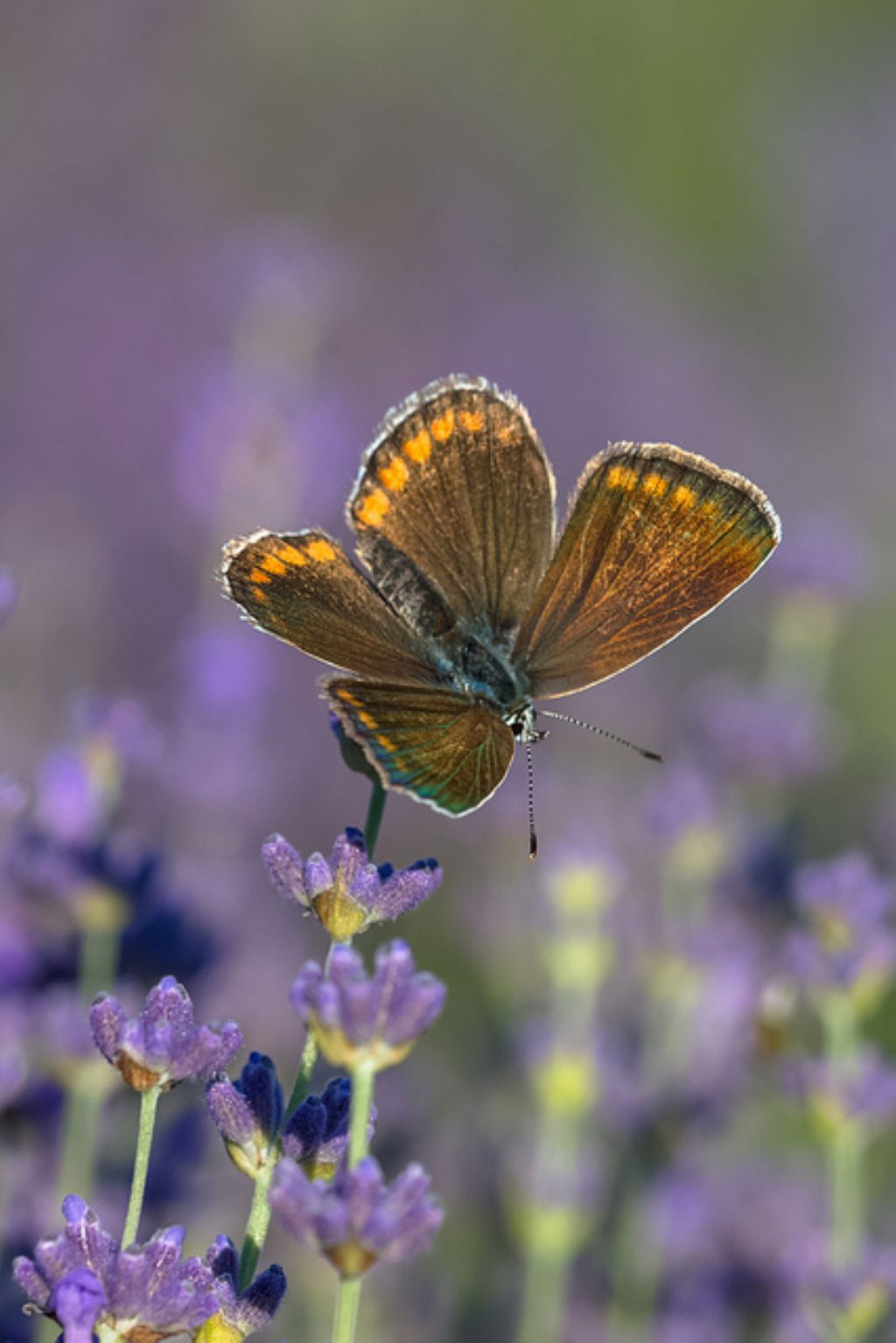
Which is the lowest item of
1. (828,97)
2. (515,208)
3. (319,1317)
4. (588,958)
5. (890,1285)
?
(319,1317)

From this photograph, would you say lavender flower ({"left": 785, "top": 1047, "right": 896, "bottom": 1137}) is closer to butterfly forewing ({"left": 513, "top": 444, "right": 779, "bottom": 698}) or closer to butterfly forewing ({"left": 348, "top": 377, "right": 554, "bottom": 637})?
butterfly forewing ({"left": 513, "top": 444, "right": 779, "bottom": 698})

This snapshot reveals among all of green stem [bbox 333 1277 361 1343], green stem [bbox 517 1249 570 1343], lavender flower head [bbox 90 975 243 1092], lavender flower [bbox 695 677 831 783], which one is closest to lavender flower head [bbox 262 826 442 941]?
lavender flower head [bbox 90 975 243 1092]

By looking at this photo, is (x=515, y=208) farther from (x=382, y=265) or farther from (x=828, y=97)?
(x=828, y=97)

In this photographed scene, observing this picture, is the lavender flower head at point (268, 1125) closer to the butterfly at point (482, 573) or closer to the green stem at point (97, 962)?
the butterfly at point (482, 573)

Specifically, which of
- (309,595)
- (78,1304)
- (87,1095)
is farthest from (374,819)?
(87,1095)

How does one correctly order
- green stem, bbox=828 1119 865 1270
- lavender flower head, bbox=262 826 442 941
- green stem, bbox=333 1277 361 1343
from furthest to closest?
green stem, bbox=828 1119 865 1270
lavender flower head, bbox=262 826 442 941
green stem, bbox=333 1277 361 1343

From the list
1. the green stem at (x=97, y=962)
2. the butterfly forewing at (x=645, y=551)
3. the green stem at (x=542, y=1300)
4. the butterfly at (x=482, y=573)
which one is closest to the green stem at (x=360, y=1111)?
the butterfly at (x=482, y=573)

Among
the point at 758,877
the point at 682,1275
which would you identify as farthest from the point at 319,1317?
the point at 758,877
